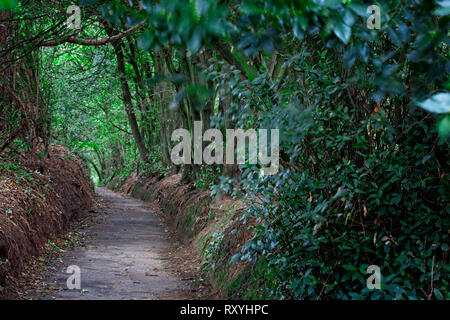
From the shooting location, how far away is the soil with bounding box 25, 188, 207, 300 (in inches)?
265

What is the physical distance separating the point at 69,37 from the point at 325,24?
25.4 feet

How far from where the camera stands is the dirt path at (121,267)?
6797 millimetres

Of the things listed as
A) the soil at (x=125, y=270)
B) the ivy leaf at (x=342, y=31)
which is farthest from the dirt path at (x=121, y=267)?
the ivy leaf at (x=342, y=31)

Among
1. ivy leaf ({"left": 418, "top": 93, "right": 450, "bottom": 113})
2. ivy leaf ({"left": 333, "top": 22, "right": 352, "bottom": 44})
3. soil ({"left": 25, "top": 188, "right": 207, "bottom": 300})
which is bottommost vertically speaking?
soil ({"left": 25, "top": 188, "right": 207, "bottom": 300})

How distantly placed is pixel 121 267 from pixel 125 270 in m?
0.23

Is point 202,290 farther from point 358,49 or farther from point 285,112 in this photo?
point 358,49

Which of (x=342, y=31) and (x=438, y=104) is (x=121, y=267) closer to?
(x=342, y=31)

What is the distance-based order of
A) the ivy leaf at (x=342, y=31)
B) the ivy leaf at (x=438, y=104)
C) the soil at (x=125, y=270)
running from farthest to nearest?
1. the soil at (x=125, y=270)
2. the ivy leaf at (x=342, y=31)
3. the ivy leaf at (x=438, y=104)

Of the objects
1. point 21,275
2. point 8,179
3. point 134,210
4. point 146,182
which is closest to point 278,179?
point 21,275

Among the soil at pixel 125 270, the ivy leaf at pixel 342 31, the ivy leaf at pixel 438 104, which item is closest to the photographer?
the ivy leaf at pixel 438 104

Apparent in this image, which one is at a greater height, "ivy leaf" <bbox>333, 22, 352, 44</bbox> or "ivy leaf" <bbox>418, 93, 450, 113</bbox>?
"ivy leaf" <bbox>333, 22, 352, 44</bbox>

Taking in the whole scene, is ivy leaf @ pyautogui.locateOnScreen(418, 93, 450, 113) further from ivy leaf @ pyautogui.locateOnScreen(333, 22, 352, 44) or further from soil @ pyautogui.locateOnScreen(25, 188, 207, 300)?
soil @ pyautogui.locateOnScreen(25, 188, 207, 300)

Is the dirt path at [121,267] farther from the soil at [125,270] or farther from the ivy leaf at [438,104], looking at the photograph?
the ivy leaf at [438,104]

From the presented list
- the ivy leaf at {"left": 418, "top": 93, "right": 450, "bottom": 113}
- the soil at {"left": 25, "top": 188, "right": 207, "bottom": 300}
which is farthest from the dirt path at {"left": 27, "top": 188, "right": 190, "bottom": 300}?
the ivy leaf at {"left": 418, "top": 93, "right": 450, "bottom": 113}
